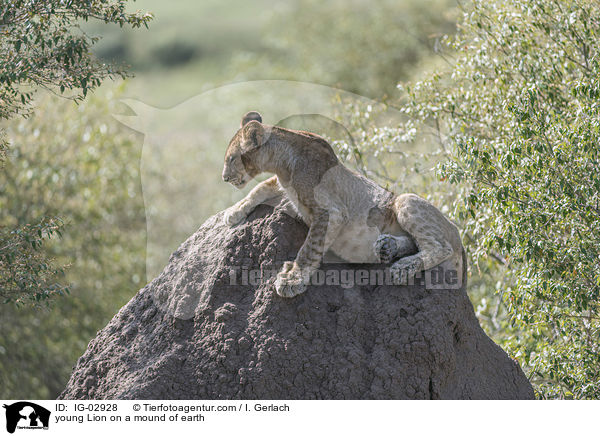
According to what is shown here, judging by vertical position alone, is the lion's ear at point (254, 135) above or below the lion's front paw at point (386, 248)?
above

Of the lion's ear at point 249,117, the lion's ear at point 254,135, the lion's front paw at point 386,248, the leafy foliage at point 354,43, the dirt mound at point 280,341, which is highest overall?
the leafy foliage at point 354,43

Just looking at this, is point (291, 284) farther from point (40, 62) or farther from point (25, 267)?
point (40, 62)

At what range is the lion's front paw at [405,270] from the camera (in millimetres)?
6262

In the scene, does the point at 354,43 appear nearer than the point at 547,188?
No

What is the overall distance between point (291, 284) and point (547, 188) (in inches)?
124

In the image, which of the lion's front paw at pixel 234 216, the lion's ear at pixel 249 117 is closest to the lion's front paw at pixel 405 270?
the lion's front paw at pixel 234 216

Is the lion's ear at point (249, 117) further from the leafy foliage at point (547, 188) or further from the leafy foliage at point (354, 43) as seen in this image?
the leafy foliage at point (354, 43)

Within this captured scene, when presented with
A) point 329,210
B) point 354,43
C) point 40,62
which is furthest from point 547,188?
point 354,43

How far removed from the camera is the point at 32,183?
13.3 meters

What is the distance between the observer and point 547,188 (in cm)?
775
